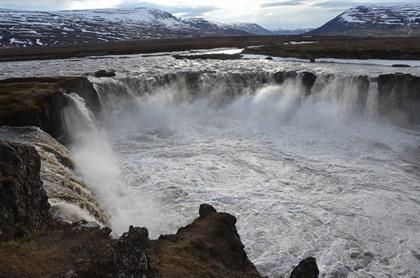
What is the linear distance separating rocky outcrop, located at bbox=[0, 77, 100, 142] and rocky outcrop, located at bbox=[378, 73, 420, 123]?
29.5 meters

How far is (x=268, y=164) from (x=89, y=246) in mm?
19490

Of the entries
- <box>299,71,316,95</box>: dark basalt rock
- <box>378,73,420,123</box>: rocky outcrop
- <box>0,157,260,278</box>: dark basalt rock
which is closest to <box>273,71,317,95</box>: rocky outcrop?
<box>299,71,316,95</box>: dark basalt rock

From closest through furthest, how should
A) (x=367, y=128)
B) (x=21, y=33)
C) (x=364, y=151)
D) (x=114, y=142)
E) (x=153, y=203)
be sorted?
(x=153, y=203) < (x=364, y=151) < (x=114, y=142) < (x=367, y=128) < (x=21, y=33)

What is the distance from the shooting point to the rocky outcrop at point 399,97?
41562 mm

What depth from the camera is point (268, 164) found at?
29.2 meters

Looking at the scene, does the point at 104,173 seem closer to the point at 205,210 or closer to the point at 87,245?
the point at 205,210

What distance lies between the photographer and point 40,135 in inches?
1032

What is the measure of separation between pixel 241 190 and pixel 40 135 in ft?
42.1

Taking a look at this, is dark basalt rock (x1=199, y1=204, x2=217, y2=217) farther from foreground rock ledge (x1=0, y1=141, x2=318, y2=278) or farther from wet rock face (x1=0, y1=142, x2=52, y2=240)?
wet rock face (x1=0, y1=142, x2=52, y2=240)

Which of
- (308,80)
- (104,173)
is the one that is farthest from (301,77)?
(104,173)

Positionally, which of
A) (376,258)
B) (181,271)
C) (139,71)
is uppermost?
(139,71)

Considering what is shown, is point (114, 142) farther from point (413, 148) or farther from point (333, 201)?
point (413, 148)

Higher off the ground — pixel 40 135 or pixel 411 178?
pixel 40 135

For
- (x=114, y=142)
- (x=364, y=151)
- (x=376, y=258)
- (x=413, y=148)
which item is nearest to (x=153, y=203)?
(x=376, y=258)
